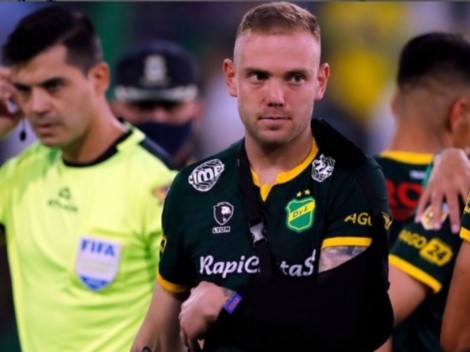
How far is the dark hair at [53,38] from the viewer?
5.26 metres

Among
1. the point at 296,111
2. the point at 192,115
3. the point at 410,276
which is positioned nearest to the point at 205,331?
the point at 296,111

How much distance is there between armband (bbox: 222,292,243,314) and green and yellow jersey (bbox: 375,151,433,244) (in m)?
1.73

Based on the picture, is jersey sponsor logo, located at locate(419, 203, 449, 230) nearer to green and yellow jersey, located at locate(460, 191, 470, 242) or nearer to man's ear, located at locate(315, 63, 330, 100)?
green and yellow jersey, located at locate(460, 191, 470, 242)

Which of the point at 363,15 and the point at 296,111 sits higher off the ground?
the point at 296,111

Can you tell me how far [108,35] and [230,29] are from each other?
0.74 metres

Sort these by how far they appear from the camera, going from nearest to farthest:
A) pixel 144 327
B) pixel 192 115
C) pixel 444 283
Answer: pixel 144 327 < pixel 444 283 < pixel 192 115

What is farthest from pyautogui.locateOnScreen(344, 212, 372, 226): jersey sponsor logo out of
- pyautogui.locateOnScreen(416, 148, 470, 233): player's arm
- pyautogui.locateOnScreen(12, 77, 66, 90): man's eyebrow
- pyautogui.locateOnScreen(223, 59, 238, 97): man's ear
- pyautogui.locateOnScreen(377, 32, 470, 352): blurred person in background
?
pyautogui.locateOnScreen(12, 77, 66, 90): man's eyebrow

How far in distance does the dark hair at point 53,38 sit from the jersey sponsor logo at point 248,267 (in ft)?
6.49

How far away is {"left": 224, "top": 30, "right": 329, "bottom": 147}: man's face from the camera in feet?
11.6

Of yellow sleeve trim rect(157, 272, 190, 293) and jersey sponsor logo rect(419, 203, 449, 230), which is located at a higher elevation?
yellow sleeve trim rect(157, 272, 190, 293)

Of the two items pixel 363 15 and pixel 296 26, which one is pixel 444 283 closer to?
pixel 296 26

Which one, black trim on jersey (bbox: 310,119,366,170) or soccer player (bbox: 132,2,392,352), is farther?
black trim on jersey (bbox: 310,119,366,170)

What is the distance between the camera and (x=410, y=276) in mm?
4422

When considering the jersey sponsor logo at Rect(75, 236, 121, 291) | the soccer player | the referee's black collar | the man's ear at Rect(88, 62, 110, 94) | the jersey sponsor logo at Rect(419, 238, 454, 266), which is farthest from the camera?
the man's ear at Rect(88, 62, 110, 94)
